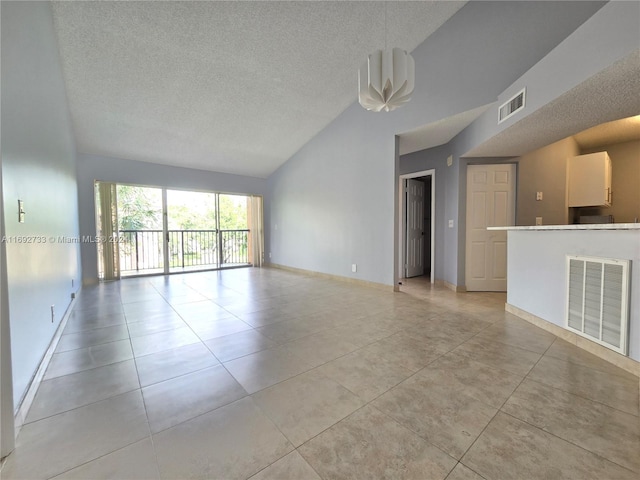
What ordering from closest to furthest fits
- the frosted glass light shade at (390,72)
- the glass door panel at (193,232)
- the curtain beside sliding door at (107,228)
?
the frosted glass light shade at (390,72), the curtain beside sliding door at (107,228), the glass door panel at (193,232)

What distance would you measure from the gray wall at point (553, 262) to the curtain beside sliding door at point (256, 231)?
18.8 feet

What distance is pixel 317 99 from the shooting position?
4461 mm

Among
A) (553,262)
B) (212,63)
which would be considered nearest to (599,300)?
(553,262)

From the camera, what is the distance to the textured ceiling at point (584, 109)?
1812 mm

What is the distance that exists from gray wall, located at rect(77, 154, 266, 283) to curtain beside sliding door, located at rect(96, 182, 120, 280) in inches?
4.0

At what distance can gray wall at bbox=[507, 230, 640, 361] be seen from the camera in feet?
5.74

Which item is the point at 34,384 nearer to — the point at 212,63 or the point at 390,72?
the point at 390,72

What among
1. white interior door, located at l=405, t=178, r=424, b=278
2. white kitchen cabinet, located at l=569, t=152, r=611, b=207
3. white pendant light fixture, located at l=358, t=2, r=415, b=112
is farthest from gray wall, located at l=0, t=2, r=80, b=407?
white kitchen cabinet, located at l=569, t=152, r=611, b=207

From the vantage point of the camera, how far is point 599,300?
1.97 metres

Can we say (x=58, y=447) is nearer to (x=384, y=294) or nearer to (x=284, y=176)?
(x=384, y=294)

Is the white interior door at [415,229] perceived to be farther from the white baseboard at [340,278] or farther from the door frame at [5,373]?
the door frame at [5,373]

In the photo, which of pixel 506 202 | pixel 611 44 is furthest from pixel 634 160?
pixel 611 44

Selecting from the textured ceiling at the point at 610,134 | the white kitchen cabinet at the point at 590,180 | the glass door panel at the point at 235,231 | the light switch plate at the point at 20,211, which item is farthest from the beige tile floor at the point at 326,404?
the glass door panel at the point at 235,231

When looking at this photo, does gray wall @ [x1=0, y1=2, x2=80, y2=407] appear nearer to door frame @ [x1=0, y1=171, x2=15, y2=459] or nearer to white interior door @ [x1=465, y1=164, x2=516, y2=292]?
door frame @ [x1=0, y1=171, x2=15, y2=459]
